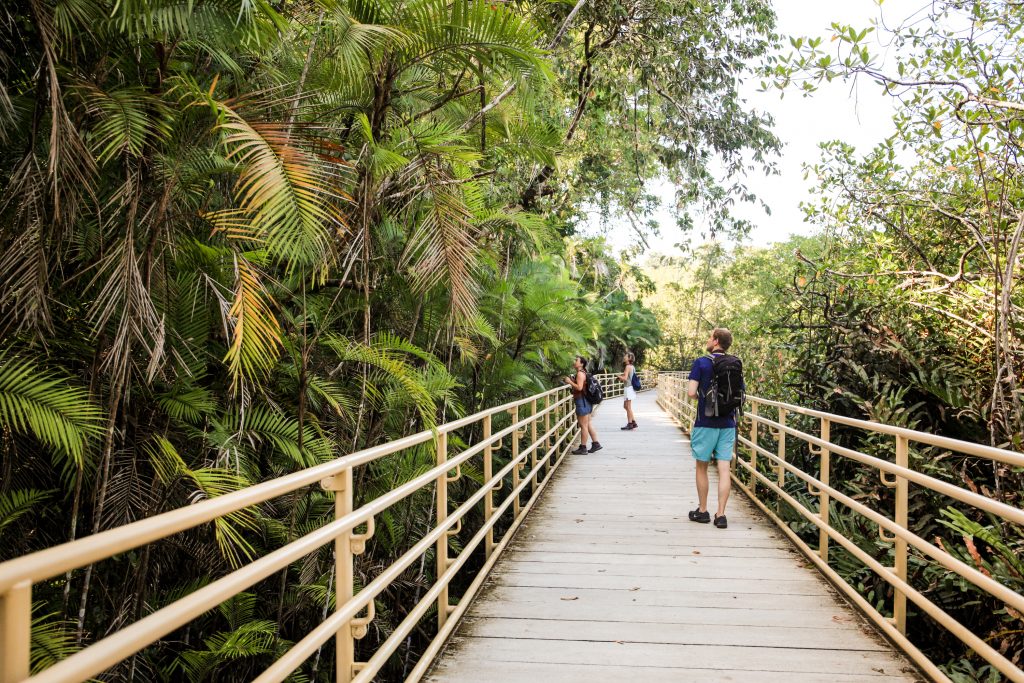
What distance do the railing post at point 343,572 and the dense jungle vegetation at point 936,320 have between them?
3.38 metres

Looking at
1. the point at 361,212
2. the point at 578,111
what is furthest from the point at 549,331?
the point at 361,212

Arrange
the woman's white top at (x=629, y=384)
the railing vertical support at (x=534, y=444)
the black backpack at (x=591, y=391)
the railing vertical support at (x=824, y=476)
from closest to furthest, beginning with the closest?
1. the railing vertical support at (x=824, y=476)
2. the railing vertical support at (x=534, y=444)
3. the black backpack at (x=591, y=391)
4. the woman's white top at (x=629, y=384)

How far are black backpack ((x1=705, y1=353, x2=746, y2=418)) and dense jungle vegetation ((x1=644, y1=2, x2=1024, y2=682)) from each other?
3.88ft

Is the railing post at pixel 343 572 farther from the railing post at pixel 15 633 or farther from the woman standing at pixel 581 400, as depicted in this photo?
the woman standing at pixel 581 400

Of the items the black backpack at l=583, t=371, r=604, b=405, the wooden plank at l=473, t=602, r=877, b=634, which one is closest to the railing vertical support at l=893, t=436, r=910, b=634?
the wooden plank at l=473, t=602, r=877, b=634

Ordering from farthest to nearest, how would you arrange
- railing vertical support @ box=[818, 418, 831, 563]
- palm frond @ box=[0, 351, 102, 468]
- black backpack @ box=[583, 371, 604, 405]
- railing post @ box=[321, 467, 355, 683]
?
black backpack @ box=[583, 371, 604, 405] < railing vertical support @ box=[818, 418, 831, 563] < palm frond @ box=[0, 351, 102, 468] < railing post @ box=[321, 467, 355, 683]

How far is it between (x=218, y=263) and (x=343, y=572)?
216 centimetres

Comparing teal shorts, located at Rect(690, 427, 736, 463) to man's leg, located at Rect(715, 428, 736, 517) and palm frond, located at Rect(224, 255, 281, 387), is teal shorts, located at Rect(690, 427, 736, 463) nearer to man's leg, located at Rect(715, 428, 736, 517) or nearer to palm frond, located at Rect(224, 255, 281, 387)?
man's leg, located at Rect(715, 428, 736, 517)

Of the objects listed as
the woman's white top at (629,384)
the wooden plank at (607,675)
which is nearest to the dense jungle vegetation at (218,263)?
the wooden plank at (607,675)

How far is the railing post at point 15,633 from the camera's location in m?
1.17

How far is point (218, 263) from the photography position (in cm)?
405

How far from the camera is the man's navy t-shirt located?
6.33 meters

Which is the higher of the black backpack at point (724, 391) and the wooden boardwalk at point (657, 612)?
the black backpack at point (724, 391)

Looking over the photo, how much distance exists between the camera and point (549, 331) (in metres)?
10.8
